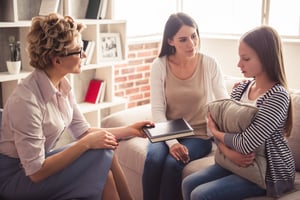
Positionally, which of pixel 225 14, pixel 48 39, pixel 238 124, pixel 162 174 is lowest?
pixel 162 174

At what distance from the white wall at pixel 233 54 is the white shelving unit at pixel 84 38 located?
1083 millimetres

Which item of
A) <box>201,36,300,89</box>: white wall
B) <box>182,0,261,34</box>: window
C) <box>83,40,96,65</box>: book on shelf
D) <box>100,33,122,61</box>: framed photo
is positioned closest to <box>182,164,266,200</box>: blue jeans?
<box>83,40,96,65</box>: book on shelf

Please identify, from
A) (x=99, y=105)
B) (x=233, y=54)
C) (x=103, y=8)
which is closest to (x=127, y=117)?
(x=99, y=105)

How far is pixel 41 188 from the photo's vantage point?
176 cm

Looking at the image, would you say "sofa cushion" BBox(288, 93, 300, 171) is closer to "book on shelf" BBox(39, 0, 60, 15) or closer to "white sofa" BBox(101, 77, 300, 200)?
"white sofa" BBox(101, 77, 300, 200)

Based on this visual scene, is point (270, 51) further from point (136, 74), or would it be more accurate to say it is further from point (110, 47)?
point (136, 74)

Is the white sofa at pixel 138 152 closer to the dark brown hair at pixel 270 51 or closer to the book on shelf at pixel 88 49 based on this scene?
the dark brown hair at pixel 270 51

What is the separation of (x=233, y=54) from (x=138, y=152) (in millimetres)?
1961

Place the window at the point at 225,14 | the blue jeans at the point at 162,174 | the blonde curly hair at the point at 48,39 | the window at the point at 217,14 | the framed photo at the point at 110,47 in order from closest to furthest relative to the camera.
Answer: the blonde curly hair at the point at 48,39, the blue jeans at the point at 162,174, the framed photo at the point at 110,47, the window at the point at 217,14, the window at the point at 225,14

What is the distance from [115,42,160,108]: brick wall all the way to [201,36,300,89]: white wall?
59cm

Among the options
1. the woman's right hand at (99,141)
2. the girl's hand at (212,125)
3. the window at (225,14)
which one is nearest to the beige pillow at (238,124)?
the girl's hand at (212,125)

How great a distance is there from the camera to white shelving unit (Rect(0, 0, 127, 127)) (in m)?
2.82

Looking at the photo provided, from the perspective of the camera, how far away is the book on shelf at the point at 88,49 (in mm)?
3311

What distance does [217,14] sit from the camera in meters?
4.27
